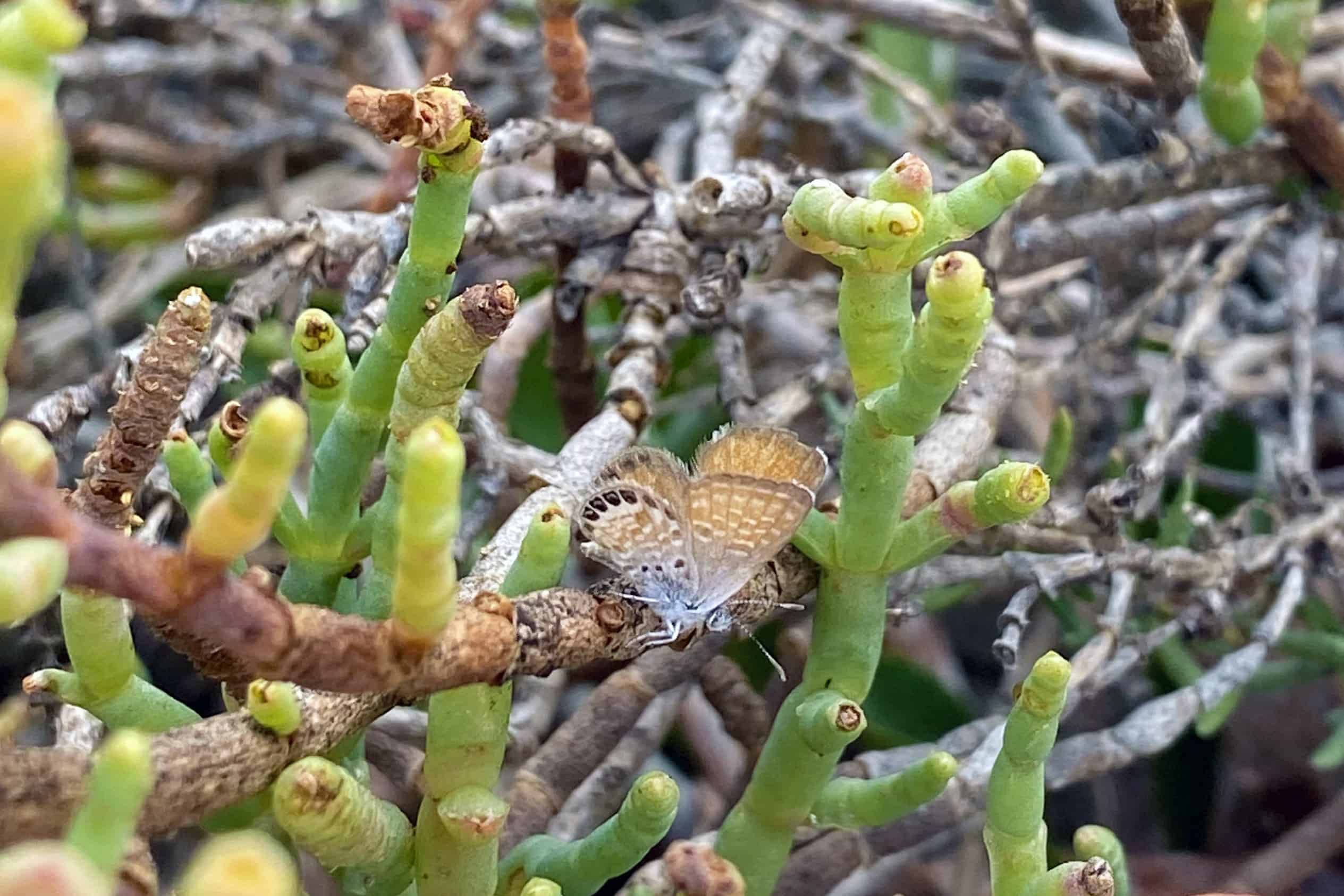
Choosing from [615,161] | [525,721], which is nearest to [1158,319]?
[615,161]

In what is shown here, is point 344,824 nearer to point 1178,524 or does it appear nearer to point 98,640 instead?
point 98,640

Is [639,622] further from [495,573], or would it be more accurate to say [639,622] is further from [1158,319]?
[1158,319]

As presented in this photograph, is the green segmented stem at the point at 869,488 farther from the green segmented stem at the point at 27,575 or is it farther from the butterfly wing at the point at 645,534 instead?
the green segmented stem at the point at 27,575

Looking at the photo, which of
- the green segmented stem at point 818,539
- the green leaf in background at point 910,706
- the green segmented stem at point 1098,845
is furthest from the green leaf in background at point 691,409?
the green segmented stem at point 1098,845

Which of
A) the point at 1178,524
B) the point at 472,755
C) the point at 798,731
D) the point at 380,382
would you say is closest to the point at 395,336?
the point at 380,382

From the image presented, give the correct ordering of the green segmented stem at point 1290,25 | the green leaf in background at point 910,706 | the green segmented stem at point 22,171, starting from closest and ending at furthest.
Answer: the green segmented stem at point 22,171
the green segmented stem at point 1290,25
the green leaf in background at point 910,706

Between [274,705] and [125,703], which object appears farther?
[125,703]

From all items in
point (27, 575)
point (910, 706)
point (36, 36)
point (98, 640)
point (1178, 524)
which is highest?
point (36, 36)
